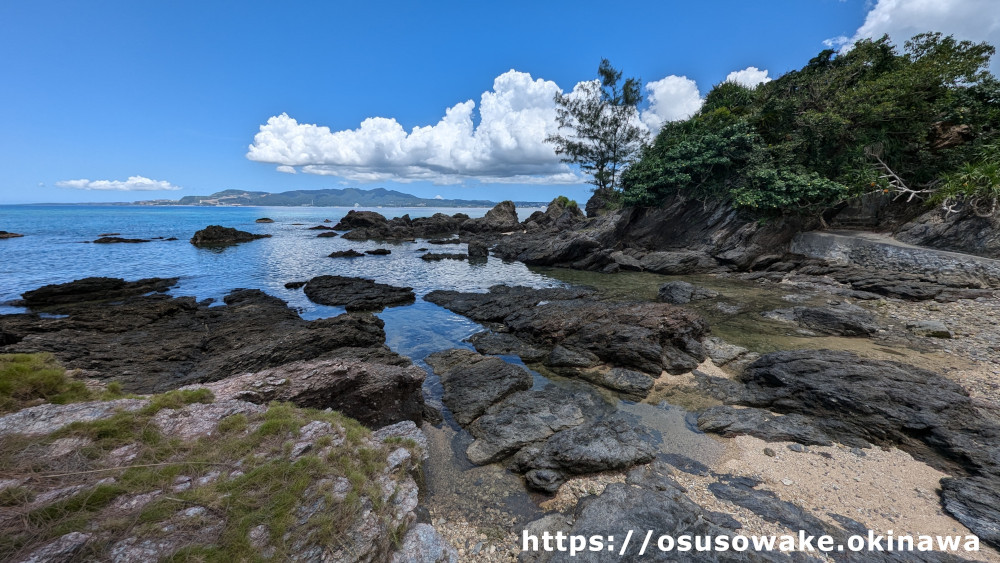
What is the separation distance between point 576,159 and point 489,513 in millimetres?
52861

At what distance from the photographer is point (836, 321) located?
47.9ft

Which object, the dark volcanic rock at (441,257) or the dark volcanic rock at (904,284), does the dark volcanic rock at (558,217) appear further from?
the dark volcanic rock at (904,284)

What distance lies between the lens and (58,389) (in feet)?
21.1

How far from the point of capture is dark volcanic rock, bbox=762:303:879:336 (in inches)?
556

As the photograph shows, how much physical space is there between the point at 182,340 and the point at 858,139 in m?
41.3

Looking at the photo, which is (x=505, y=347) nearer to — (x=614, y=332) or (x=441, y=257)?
(x=614, y=332)

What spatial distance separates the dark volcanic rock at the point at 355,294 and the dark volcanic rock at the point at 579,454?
Answer: 50.2 feet

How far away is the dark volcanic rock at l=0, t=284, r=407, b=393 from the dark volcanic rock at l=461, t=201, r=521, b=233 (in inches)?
2050

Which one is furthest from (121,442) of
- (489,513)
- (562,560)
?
(562,560)

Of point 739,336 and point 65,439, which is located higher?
point 65,439

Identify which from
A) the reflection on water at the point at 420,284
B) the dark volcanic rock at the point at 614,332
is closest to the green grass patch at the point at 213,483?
the reflection on water at the point at 420,284

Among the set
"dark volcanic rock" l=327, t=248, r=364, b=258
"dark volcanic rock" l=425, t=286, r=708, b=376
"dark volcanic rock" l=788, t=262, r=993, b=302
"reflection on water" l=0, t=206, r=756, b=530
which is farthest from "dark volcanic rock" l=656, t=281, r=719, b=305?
"dark volcanic rock" l=327, t=248, r=364, b=258

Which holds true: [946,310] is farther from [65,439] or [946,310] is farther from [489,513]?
[65,439]

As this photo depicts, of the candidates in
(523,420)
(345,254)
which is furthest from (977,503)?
(345,254)
